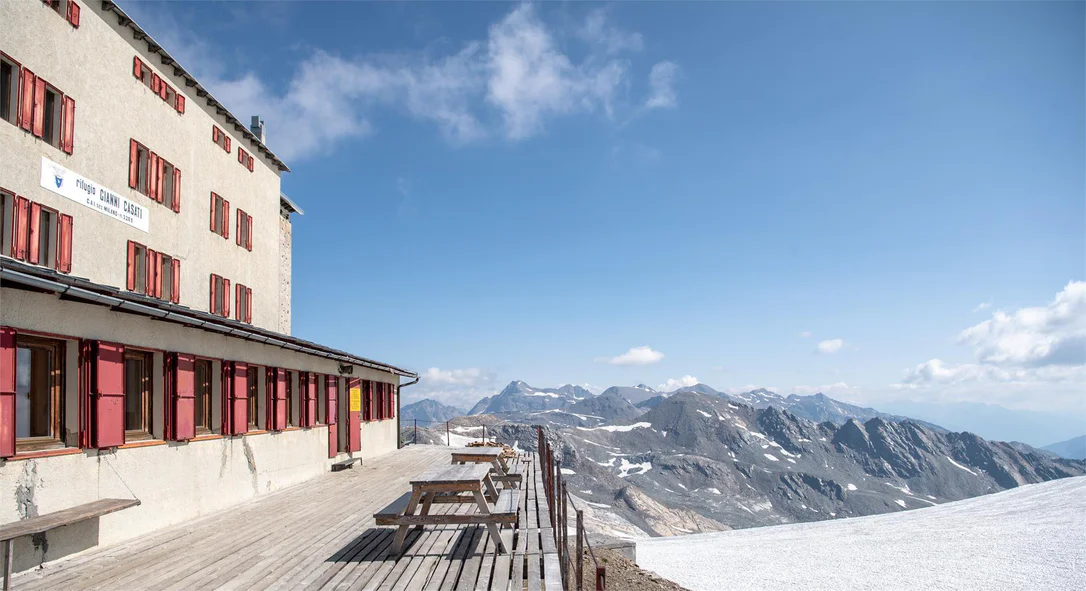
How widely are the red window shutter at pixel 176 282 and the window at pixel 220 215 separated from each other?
83.6 inches

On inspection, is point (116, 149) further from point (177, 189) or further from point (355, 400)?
point (355, 400)

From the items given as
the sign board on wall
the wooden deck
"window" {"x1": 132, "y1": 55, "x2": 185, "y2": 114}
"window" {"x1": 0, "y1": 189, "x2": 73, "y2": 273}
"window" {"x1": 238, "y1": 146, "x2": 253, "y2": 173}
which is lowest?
the wooden deck

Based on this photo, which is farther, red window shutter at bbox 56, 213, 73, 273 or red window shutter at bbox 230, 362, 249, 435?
red window shutter at bbox 56, 213, 73, 273

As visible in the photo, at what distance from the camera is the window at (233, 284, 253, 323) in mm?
22578

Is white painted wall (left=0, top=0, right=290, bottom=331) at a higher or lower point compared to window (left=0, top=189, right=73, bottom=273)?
higher

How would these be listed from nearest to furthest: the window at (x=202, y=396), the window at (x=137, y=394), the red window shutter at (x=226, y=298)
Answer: the window at (x=137, y=394) < the window at (x=202, y=396) < the red window shutter at (x=226, y=298)

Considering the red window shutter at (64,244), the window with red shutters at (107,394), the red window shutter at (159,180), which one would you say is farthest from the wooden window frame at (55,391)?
the red window shutter at (159,180)

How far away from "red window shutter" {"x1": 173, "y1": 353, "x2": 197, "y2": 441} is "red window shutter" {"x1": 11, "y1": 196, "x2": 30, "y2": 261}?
20.5ft

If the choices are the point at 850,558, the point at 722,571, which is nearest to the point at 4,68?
the point at 722,571

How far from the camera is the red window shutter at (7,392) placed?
700 cm

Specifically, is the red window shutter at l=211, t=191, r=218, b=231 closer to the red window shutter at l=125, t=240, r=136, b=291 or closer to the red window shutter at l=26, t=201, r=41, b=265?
the red window shutter at l=125, t=240, r=136, b=291

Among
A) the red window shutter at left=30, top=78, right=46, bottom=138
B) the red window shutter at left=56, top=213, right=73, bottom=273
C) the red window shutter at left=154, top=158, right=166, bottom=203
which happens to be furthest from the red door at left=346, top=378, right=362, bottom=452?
the red window shutter at left=30, top=78, right=46, bottom=138

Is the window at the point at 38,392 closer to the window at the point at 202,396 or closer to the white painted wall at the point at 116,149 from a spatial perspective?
the window at the point at 202,396

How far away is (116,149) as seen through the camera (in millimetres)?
16641
